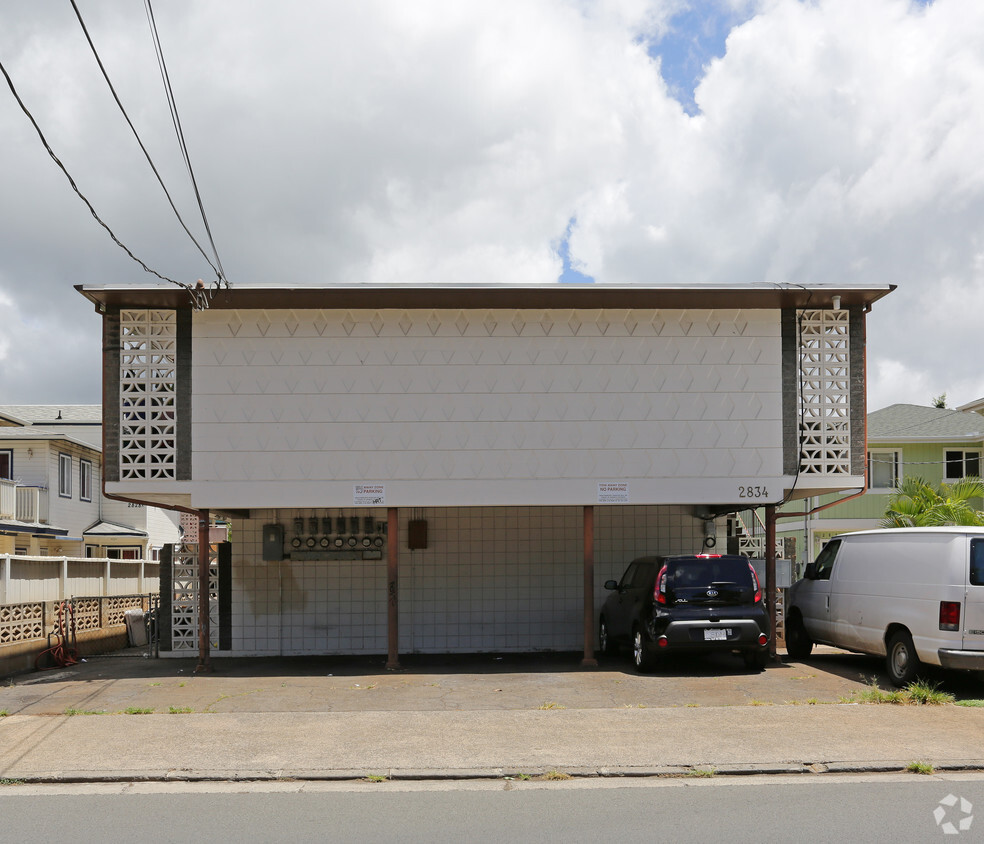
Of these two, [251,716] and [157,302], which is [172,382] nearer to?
[157,302]

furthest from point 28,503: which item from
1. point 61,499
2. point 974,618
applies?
point 974,618

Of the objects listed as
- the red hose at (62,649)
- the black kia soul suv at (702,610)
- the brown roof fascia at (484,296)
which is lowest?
the red hose at (62,649)

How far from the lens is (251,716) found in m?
11.0

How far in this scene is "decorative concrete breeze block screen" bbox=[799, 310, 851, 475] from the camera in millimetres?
15664

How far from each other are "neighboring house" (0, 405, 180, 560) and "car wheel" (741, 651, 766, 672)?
17554mm

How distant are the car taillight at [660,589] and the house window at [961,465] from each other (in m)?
21.9

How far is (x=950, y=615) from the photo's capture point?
11.6m

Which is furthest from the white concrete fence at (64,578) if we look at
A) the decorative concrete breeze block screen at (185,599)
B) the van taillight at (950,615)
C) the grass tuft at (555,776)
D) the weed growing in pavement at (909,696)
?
the van taillight at (950,615)

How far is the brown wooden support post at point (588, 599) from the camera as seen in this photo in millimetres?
15102

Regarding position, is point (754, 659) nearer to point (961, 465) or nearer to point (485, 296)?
point (485, 296)

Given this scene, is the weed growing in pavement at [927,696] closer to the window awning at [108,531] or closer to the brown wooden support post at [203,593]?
the brown wooden support post at [203,593]

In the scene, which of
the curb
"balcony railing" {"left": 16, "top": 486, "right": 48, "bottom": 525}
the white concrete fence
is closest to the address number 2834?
the curb

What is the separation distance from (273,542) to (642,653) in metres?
6.80

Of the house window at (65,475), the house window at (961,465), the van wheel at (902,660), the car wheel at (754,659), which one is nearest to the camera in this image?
the van wheel at (902,660)
